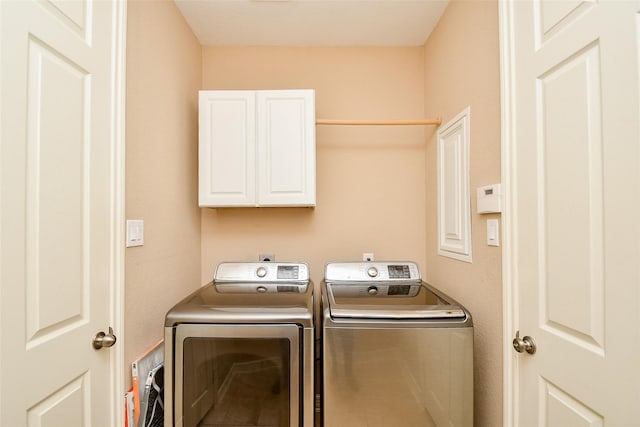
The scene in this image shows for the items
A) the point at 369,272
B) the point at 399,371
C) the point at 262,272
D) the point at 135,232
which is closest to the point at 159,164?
the point at 135,232

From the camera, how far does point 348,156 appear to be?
7.43 feet

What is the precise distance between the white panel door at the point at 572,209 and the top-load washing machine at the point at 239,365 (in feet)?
2.85

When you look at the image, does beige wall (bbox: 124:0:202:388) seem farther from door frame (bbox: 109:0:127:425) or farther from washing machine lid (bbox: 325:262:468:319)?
washing machine lid (bbox: 325:262:468:319)

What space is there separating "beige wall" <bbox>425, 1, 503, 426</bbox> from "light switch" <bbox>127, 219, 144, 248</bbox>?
1644 mm

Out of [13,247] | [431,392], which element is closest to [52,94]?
[13,247]

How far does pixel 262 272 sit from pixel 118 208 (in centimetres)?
95

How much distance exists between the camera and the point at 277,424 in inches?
52.9

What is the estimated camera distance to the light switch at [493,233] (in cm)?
126

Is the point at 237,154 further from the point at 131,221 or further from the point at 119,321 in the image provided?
the point at 119,321

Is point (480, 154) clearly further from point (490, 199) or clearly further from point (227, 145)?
point (227, 145)

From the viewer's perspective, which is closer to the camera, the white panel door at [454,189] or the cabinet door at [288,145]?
the white panel door at [454,189]

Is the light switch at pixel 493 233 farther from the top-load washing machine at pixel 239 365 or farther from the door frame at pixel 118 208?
the door frame at pixel 118 208

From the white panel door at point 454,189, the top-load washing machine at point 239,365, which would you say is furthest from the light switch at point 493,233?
the top-load washing machine at point 239,365

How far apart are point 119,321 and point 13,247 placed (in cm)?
52
